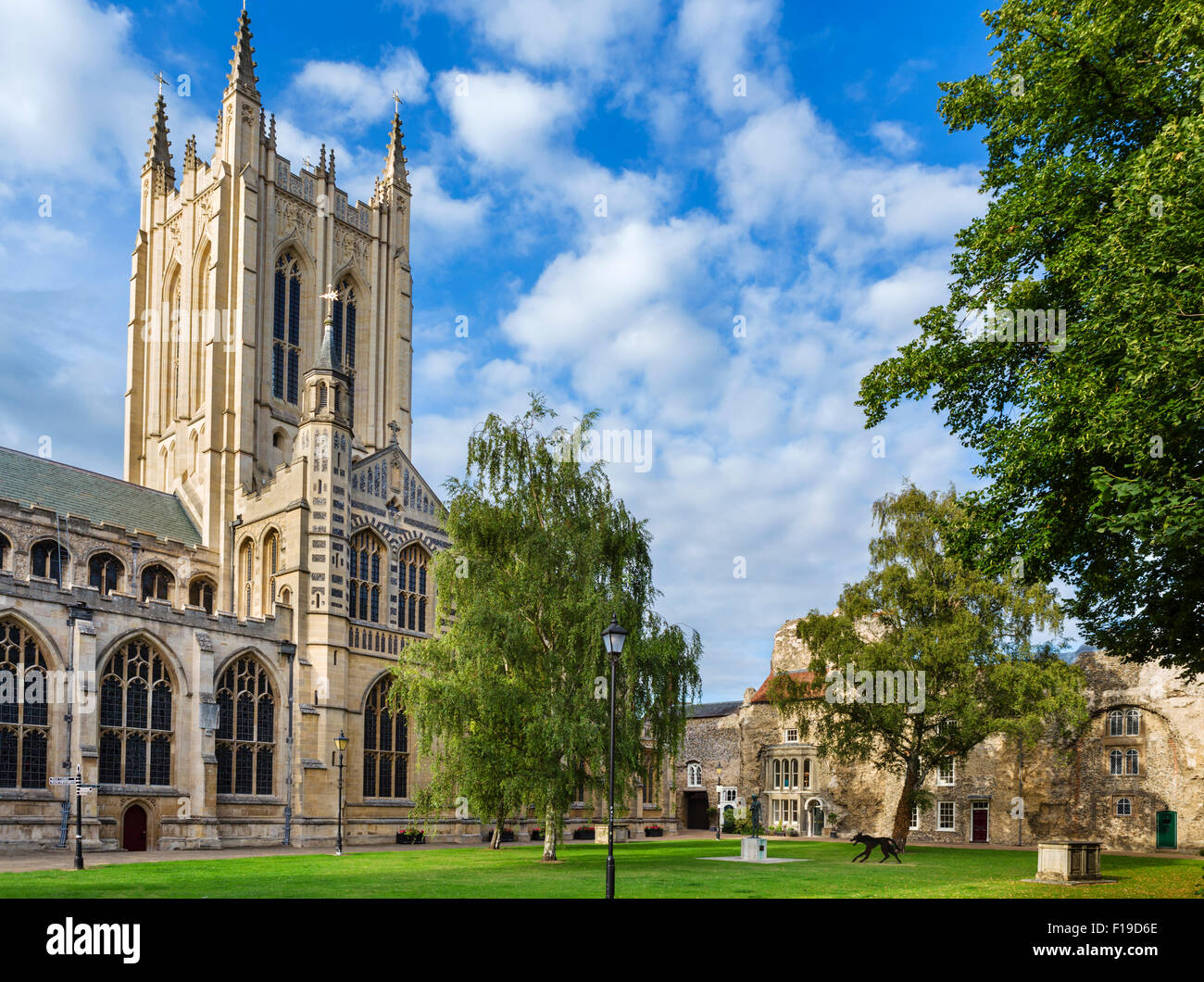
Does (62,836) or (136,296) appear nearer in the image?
(62,836)

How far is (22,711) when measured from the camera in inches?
→ 1245

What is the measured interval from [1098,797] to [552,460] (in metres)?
31.6

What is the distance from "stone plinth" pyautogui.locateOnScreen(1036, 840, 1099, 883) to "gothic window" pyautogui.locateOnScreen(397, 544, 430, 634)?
30.9 meters

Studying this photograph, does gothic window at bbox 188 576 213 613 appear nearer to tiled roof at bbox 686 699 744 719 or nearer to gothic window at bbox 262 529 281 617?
gothic window at bbox 262 529 281 617

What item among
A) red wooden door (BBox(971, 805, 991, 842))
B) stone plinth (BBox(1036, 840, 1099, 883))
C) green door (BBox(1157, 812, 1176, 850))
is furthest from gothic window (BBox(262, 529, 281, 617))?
green door (BBox(1157, 812, 1176, 850))

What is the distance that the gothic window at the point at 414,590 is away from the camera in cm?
4644

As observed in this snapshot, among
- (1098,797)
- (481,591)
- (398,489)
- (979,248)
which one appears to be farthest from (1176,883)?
(398,489)

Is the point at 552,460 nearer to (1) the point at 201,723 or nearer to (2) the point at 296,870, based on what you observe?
(2) the point at 296,870

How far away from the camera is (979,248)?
64.4ft

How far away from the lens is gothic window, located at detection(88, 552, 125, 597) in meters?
40.8

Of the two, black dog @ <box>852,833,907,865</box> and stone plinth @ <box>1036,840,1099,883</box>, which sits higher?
stone plinth @ <box>1036,840,1099,883</box>

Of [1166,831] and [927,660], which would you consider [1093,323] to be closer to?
[927,660]

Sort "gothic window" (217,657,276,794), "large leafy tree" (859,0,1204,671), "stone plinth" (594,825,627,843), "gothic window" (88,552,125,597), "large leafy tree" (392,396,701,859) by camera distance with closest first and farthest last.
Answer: "large leafy tree" (859,0,1204,671)
"large leafy tree" (392,396,701,859)
"gothic window" (217,657,276,794)
"gothic window" (88,552,125,597)
"stone plinth" (594,825,627,843)

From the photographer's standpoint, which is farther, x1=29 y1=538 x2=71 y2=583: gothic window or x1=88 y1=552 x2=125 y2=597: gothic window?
x1=88 y1=552 x2=125 y2=597: gothic window
